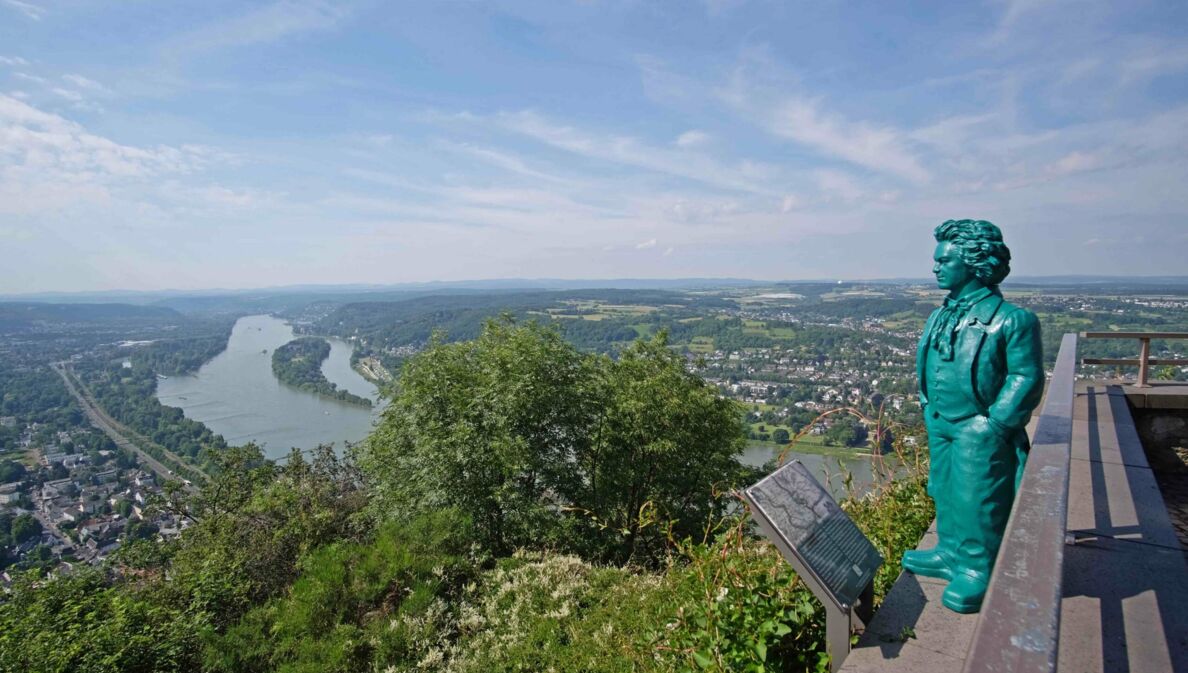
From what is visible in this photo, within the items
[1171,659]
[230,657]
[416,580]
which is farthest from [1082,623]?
[230,657]

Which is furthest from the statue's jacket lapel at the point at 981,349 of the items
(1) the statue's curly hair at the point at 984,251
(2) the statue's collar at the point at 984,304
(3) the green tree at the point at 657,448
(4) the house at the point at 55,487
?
(4) the house at the point at 55,487

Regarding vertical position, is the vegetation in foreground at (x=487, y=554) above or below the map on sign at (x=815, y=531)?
below

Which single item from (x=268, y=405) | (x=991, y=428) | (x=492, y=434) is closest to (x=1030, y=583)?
(x=991, y=428)

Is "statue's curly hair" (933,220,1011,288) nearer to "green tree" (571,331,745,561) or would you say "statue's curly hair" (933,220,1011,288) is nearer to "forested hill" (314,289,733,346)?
"green tree" (571,331,745,561)

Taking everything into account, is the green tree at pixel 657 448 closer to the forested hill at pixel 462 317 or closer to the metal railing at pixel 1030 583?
the metal railing at pixel 1030 583

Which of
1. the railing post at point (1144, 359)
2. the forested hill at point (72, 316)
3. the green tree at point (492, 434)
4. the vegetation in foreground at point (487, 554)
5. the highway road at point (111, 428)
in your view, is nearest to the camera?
the vegetation in foreground at point (487, 554)

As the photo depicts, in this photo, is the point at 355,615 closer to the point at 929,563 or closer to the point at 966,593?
the point at 929,563

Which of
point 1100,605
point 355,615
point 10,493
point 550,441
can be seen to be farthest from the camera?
point 10,493
